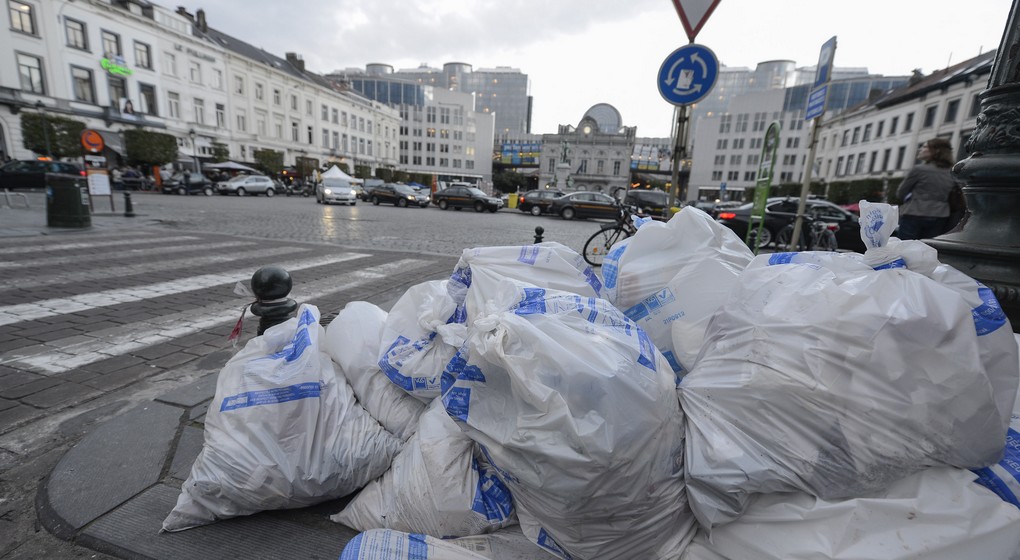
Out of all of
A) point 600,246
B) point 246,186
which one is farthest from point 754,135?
point 600,246

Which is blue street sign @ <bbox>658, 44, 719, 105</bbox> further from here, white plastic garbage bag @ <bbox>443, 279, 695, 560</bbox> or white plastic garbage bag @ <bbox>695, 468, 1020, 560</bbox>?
white plastic garbage bag @ <bbox>695, 468, 1020, 560</bbox>

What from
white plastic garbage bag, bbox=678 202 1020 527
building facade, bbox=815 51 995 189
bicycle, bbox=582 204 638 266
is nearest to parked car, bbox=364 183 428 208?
bicycle, bbox=582 204 638 266

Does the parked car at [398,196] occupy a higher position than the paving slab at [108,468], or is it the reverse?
the parked car at [398,196]

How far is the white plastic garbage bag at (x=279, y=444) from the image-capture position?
1.40m

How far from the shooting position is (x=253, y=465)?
1388 mm

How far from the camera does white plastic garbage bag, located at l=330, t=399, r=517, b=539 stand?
127cm

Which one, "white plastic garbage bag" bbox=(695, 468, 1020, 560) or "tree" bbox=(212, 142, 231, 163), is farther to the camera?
"tree" bbox=(212, 142, 231, 163)

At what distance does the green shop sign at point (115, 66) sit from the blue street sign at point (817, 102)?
3871 cm

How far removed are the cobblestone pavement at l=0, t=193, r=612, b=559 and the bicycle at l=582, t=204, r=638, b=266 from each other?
7.96 ft

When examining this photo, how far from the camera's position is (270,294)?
2086mm

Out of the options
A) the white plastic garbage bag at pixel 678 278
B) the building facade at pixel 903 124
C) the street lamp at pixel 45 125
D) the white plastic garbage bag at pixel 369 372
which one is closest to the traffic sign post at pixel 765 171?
the white plastic garbage bag at pixel 678 278

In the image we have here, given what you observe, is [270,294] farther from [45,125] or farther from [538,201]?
[45,125]

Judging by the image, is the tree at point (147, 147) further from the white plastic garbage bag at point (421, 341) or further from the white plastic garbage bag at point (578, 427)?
the white plastic garbage bag at point (578, 427)

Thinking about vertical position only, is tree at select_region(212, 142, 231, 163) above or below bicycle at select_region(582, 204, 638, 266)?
above
